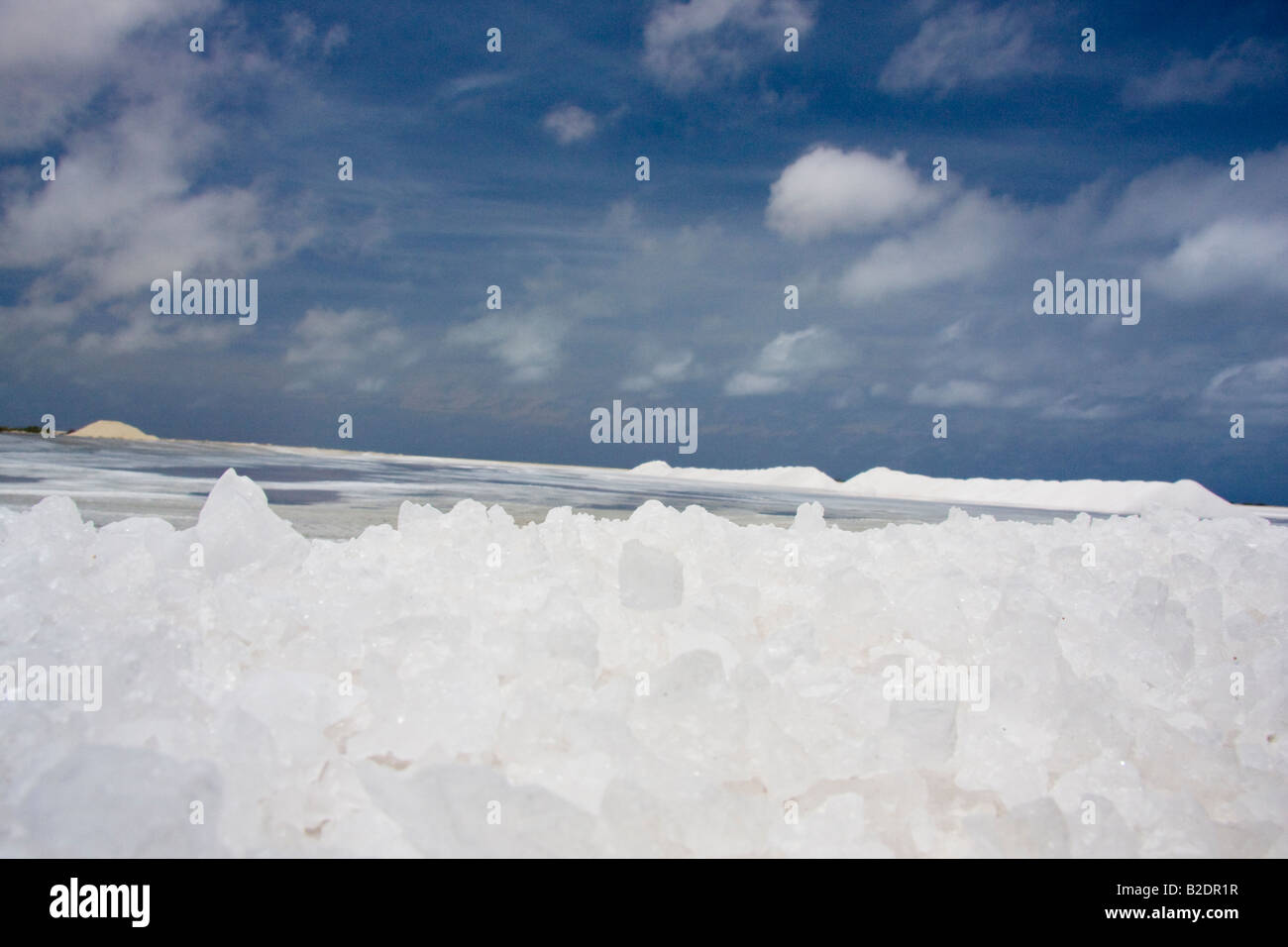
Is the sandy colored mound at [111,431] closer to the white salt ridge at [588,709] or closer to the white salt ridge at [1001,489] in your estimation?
the white salt ridge at [1001,489]

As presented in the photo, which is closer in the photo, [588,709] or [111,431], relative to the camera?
[588,709]

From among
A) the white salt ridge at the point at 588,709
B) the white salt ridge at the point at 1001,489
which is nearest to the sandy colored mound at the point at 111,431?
the white salt ridge at the point at 1001,489

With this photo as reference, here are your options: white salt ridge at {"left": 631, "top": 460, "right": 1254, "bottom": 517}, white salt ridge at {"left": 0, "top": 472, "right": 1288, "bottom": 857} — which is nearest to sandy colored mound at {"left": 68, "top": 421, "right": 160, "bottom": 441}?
white salt ridge at {"left": 631, "top": 460, "right": 1254, "bottom": 517}

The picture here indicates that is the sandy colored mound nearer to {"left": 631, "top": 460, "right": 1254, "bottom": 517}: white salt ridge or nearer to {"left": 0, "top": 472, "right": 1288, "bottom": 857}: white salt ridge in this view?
{"left": 631, "top": 460, "right": 1254, "bottom": 517}: white salt ridge

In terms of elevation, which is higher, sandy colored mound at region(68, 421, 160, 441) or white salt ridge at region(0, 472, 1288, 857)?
Result: sandy colored mound at region(68, 421, 160, 441)

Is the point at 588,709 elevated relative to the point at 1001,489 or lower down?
lower down
